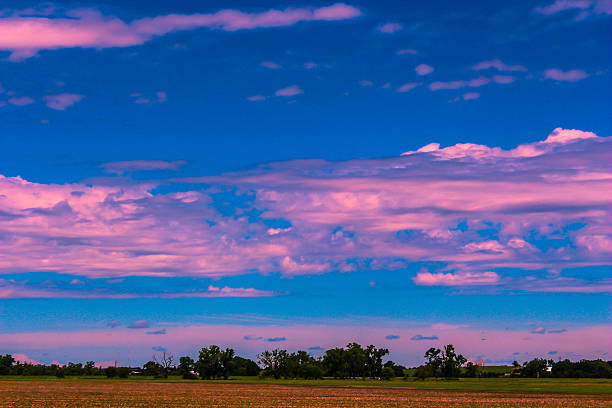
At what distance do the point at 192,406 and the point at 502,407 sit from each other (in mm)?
26895

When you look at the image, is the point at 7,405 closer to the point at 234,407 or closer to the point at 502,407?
the point at 234,407

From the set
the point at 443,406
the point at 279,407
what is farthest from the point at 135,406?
the point at 443,406

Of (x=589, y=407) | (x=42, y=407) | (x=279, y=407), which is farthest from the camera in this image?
(x=589, y=407)

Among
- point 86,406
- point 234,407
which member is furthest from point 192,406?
point 86,406

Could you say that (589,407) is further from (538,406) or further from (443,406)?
(443,406)

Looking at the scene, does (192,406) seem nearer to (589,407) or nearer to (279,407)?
Result: (279,407)

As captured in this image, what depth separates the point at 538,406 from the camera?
6550 cm

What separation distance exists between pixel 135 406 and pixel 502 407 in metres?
31.4

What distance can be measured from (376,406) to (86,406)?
944 inches

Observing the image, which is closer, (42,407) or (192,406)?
(42,407)

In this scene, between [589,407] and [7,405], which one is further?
[589,407]

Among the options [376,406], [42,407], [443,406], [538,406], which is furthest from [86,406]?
[538,406]

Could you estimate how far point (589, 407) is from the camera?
206 feet

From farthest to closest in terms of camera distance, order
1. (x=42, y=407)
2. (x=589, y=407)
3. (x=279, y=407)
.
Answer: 1. (x=589, y=407)
2. (x=279, y=407)
3. (x=42, y=407)
